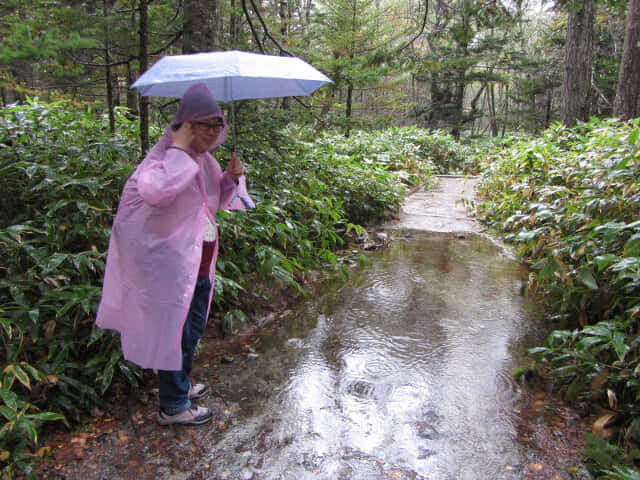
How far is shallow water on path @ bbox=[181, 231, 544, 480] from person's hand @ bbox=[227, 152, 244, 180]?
4.68 ft

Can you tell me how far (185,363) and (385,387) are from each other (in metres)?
1.32

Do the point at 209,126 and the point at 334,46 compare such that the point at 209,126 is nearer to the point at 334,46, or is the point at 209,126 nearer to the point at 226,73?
the point at 226,73

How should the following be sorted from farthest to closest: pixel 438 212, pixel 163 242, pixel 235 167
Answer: pixel 438 212
pixel 235 167
pixel 163 242

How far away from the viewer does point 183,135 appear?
214cm

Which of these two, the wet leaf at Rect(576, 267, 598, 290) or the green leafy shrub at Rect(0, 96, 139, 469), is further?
the wet leaf at Rect(576, 267, 598, 290)

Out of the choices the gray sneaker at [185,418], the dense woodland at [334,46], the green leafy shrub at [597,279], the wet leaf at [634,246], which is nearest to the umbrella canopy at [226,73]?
the dense woodland at [334,46]

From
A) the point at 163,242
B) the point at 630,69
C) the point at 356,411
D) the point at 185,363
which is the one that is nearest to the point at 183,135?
the point at 163,242

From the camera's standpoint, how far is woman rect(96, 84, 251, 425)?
6.70 ft

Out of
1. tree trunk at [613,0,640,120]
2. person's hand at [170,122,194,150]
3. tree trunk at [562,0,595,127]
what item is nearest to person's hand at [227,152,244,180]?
person's hand at [170,122,194,150]

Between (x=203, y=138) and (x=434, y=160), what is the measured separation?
51.3 ft

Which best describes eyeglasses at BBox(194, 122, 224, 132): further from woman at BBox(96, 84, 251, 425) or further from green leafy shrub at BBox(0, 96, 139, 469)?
green leafy shrub at BBox(0, 96, 139, 469)

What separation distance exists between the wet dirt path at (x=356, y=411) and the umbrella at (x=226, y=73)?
168 centimetres

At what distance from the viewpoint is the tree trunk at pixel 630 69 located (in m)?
8.32

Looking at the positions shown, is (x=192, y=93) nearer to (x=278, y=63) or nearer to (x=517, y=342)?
(x=278, y=63)
